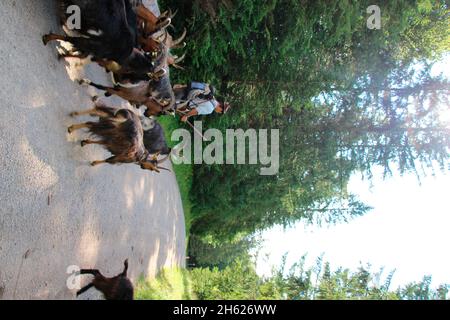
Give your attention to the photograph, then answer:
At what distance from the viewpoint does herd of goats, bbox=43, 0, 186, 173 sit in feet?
20.7

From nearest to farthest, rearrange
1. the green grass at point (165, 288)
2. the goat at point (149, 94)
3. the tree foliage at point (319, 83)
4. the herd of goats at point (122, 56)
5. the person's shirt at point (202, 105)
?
the herd of goats at point (122, 56) → the goat at point (149, 94) → the green grass at point (165, 288) → the person's shirt at point (202, 105) → the tree foliage at point (319, 83)

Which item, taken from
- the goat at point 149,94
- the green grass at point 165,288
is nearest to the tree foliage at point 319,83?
the goat at point 149,94

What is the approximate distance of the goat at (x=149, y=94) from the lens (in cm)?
782

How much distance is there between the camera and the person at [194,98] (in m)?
10.5

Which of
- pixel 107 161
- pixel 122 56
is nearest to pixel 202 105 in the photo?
pixel 107 161

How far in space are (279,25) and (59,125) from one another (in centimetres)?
842

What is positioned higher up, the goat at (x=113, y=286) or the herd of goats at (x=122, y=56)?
the herd of goats at (x=122, y=56)

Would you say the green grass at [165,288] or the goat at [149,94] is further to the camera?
the green grass at [165,288]

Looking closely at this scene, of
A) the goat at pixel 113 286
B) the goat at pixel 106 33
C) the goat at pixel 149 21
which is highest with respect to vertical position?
the goat at pixel 149 21

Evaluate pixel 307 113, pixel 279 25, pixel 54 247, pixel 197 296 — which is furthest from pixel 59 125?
pixel 307 113

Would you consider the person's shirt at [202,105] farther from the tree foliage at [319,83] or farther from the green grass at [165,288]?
the green grass at [165,288]

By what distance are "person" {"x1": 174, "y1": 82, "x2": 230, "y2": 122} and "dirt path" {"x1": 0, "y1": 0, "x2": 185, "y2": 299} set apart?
2367 millimetres

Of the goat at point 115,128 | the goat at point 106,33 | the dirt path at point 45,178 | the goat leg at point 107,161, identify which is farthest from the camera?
the goat leg at point 107,161
